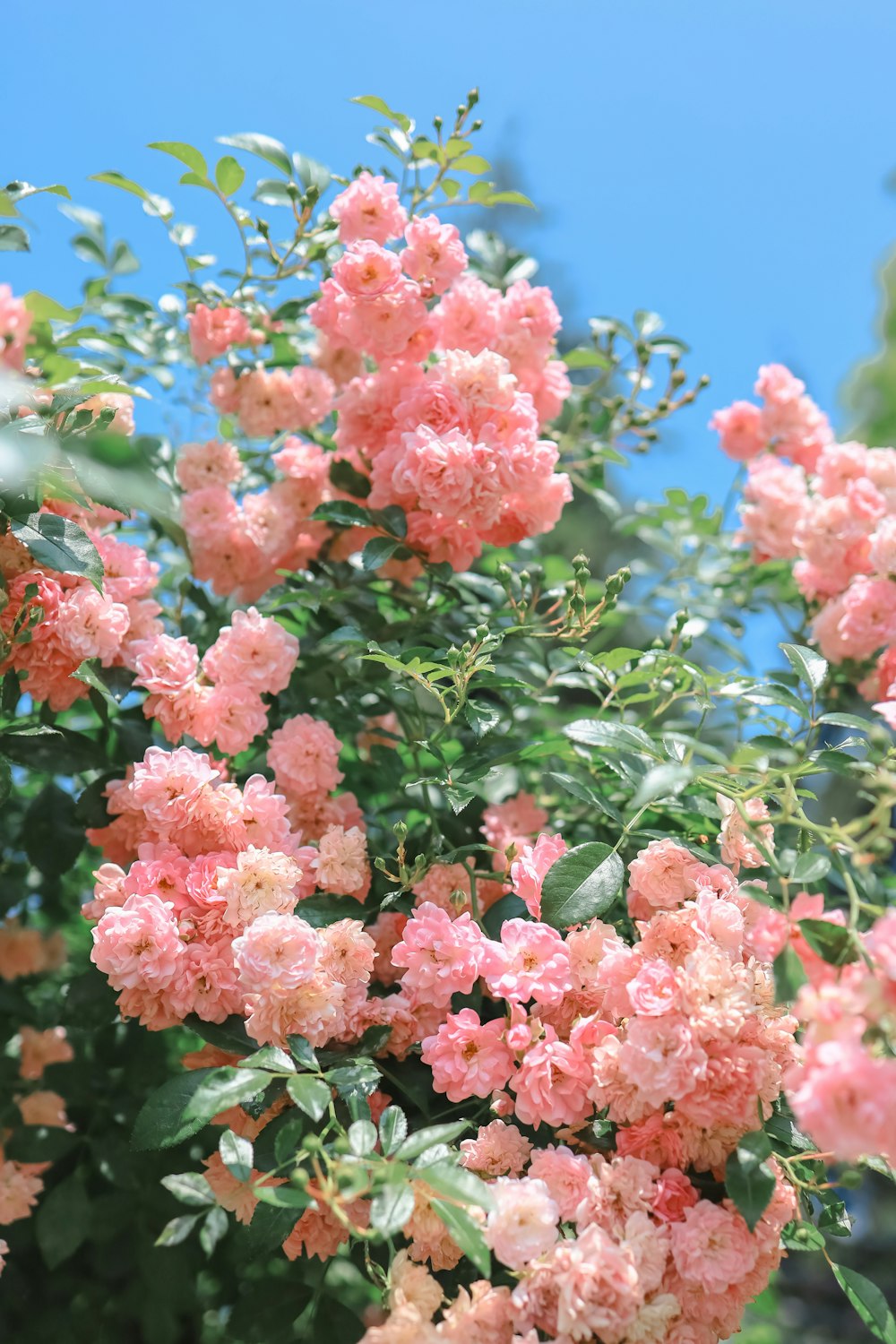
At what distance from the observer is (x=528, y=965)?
1022mm

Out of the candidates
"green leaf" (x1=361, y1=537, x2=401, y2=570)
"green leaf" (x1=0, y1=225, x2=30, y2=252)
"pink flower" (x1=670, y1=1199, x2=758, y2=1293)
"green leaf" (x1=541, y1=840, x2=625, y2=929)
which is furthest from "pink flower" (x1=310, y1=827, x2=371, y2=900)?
"green leaf" (x1=0, y1=225, x2=30, y2=252)

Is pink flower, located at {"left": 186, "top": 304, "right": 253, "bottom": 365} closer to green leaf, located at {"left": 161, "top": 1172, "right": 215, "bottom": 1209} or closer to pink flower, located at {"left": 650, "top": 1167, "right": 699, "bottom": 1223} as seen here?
green leaf, located at {"left": 161, "top": 1172, "right": 215, "bottom": 1209}

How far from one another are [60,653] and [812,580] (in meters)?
1.10

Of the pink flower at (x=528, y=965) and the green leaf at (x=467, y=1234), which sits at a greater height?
the pink flower at (x=528, y=965)

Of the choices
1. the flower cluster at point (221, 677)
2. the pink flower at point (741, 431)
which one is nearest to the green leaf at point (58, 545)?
the flower cluster at point (221, 677)

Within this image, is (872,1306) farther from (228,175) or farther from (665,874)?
(228,175)

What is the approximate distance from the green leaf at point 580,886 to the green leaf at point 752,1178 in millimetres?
227

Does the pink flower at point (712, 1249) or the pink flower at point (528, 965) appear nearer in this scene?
the pink flower at point (712, 1249)

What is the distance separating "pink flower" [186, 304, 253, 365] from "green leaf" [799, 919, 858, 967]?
46.4 inches

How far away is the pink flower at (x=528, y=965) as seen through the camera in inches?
39.5

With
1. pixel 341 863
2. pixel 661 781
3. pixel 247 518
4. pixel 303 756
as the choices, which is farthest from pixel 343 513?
pixel 661 781

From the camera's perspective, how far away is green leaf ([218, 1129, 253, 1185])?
88cm

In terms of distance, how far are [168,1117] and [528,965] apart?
346mm

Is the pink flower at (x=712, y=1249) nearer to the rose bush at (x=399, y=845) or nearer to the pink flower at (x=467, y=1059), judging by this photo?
the rose bush at (x=399, y=845)
